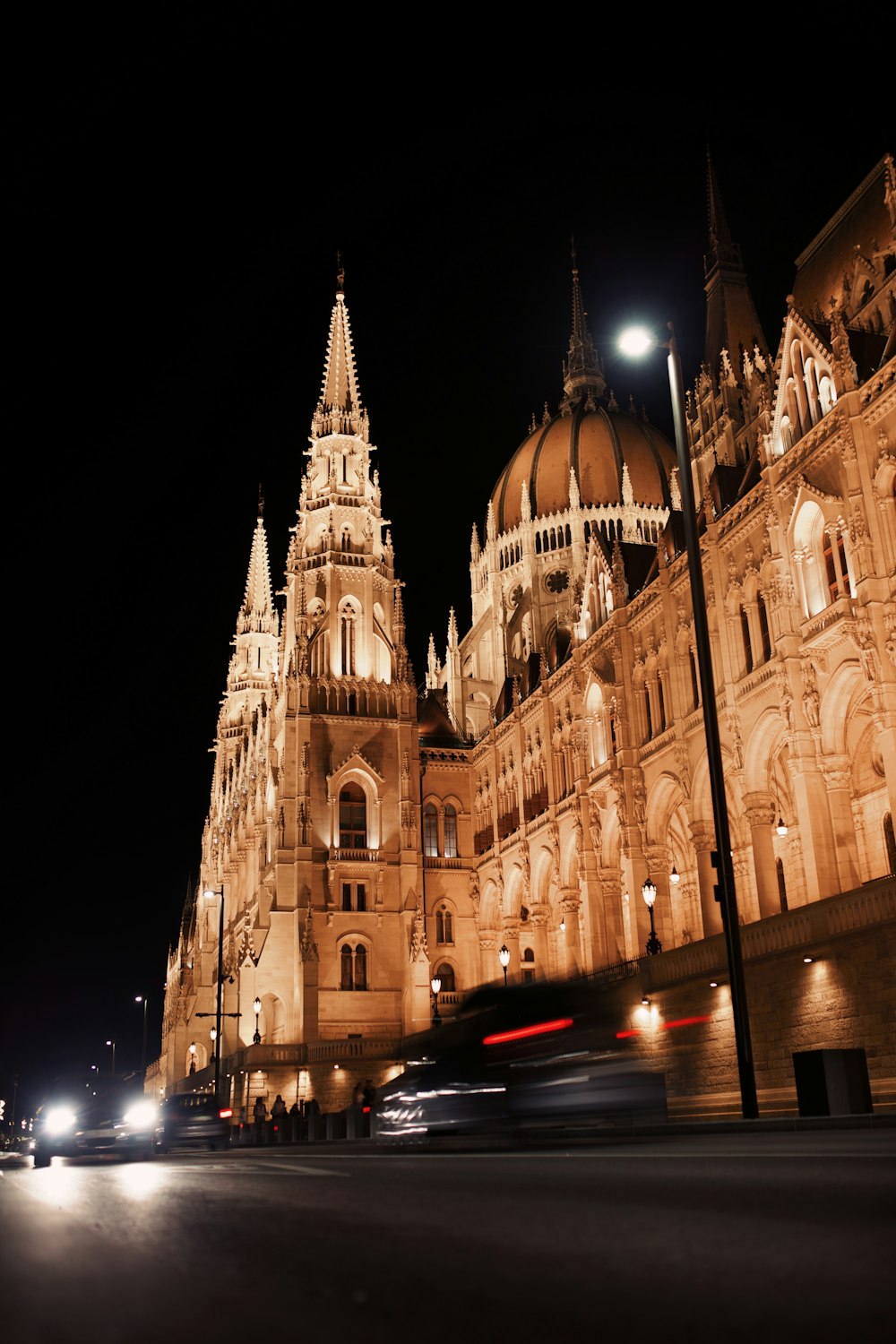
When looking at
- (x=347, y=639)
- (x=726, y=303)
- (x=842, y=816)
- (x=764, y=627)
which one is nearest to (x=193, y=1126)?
(x=842, y=816)

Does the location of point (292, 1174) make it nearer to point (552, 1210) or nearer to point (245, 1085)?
point (552, 1210)

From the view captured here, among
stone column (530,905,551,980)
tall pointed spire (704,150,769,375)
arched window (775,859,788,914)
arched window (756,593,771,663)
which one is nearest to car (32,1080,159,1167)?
arched window (756,593,771,663)

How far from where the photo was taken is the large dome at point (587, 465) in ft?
243

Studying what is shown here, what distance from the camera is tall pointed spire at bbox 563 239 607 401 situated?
86.3 metres

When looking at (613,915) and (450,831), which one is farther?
(450,831)

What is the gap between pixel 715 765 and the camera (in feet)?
60.4

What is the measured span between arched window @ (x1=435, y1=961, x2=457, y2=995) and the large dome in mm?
28594

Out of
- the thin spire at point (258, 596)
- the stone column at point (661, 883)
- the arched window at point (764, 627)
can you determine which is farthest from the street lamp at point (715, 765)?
the thin spire at point (258, 596)

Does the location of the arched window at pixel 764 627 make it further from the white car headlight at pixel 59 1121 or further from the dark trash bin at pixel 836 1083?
the white car headlight at pixel 59 1121

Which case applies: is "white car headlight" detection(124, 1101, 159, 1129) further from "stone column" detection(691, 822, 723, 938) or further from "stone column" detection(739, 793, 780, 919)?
"stone column" detection(691, 822, 723, 938)

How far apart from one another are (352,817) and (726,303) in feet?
99.1

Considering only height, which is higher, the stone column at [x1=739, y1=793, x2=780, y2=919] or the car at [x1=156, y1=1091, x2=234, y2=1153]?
the stone column at [x1=739, y1=793, x2=780, y2=919]

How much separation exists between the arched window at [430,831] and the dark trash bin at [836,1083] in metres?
44.4

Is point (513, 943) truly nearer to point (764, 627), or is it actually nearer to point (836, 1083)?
point (764, 627)
